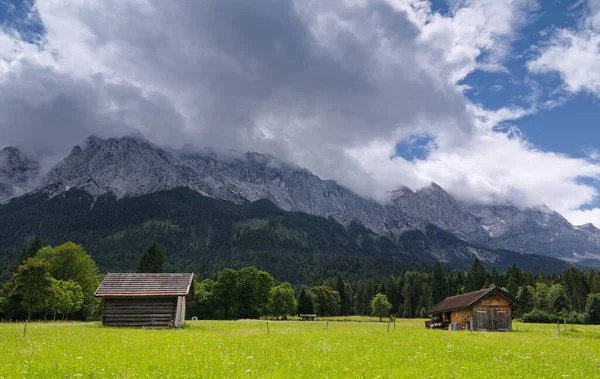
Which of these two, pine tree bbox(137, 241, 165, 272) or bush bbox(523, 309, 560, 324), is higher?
pine tree bbox(137, 241, 165, 272)

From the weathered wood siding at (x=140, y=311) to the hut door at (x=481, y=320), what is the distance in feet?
137

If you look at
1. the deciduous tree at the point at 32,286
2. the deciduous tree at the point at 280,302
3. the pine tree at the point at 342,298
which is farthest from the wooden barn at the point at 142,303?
the pine tree at the point at 342,298

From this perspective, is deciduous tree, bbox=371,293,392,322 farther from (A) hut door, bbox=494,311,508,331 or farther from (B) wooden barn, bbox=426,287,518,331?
(A) hut door, bbox=494,311,508,331

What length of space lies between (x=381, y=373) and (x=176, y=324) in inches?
1474

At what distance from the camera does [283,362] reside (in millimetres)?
16625

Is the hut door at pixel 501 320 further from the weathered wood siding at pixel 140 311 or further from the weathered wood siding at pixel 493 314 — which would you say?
the weathered wood siding at pixel 140 311

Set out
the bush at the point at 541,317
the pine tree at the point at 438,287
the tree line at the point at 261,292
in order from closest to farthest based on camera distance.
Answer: the tree line at the point at 261,292 → the bush at the point at 541,317 → the pine tree at the point at 438,287

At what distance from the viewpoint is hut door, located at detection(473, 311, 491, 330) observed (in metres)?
59.5

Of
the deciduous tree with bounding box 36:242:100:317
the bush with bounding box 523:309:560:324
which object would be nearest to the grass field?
the deciduous tree with bounding box 36:242:100:317

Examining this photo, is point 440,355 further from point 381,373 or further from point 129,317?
point 129,317

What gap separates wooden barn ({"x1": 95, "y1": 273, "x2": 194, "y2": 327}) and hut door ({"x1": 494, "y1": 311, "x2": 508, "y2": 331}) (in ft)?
145

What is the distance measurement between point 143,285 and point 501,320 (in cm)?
4971

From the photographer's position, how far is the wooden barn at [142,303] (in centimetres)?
4638

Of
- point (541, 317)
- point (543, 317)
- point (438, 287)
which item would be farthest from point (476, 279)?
point (543, 317)
